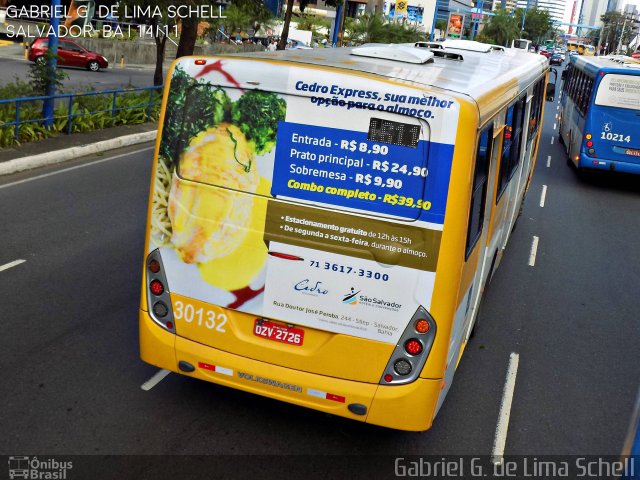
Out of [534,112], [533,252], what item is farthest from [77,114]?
[533,252]

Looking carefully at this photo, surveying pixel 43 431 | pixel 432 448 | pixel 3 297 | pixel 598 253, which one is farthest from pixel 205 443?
pixel 598 253

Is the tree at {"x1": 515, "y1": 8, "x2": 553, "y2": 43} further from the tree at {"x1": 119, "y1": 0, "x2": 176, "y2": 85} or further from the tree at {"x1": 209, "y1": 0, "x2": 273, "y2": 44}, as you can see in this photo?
the tree at {"x1": 119, "y1": 0, "x2": 176, "y2": 85}

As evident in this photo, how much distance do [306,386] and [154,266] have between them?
4.82 feet

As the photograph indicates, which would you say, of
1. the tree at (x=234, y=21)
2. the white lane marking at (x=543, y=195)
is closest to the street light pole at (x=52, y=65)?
the white lane marking at (x=543, y=195)

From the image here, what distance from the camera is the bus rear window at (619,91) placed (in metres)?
18.3

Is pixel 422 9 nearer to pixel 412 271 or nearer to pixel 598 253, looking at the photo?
pixel 598 253

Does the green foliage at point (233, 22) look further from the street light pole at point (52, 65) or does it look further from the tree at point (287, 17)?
the street light pole at point (52, 65)

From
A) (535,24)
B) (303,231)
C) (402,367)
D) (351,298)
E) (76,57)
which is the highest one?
(535,24)

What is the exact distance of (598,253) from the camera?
13.4 metres

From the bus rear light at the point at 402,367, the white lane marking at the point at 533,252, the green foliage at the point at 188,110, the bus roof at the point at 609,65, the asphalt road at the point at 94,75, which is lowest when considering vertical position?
the asphalt road at the point at 94,75

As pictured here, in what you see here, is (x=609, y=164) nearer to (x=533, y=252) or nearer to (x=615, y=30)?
(x=533, y=252)

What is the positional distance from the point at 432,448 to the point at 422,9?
427ft

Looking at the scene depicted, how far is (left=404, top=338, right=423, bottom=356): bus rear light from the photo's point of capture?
18.2 feet

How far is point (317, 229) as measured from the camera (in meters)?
5.60
